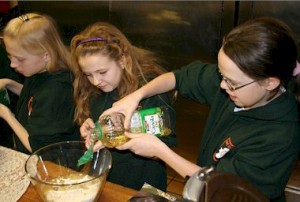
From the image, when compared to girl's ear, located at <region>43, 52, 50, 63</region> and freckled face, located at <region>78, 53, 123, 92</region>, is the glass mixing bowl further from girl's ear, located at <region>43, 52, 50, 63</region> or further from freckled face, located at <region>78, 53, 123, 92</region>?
girl's ear, located at <region>43, 52, 50, 63</region>

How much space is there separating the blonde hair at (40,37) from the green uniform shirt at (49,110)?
0.23ft

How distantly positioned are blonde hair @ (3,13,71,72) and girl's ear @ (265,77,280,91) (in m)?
0.88

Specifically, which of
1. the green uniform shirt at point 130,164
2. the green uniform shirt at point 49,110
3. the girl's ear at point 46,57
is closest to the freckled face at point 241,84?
the green uniform shirt at point 130,164

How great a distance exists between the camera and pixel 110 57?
133 centimetres

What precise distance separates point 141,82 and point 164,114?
191 mm

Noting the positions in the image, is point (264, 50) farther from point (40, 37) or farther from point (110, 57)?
point (40, 37)

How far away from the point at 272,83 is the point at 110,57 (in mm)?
587

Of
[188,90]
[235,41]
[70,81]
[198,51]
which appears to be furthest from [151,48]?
[235,41]

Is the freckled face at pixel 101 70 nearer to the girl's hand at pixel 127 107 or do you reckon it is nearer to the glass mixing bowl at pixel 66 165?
the girl's hand at pixel 127 107

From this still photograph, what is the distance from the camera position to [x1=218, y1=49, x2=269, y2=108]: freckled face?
1.00 meters

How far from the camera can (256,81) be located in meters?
1.01

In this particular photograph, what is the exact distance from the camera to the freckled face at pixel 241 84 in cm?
100

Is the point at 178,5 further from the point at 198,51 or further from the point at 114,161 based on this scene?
the point at 114,161

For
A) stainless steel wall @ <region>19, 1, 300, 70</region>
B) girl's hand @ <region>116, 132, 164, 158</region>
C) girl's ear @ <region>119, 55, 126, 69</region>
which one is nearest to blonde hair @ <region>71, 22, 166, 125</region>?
girl's ear @ <region>119, 55, 126, 69</region>
